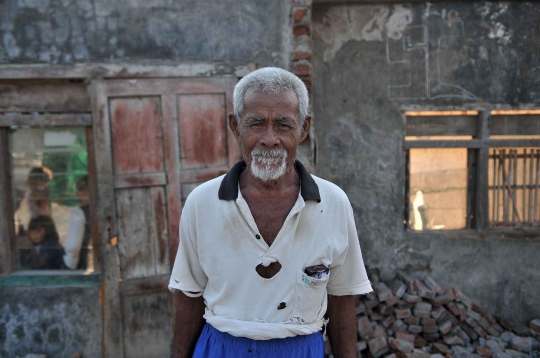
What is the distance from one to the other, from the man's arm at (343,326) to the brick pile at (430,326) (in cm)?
204

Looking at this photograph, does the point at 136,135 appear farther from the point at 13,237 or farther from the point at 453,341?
the point at 453,341

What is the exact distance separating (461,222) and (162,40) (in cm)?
364

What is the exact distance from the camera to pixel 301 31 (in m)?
3.47

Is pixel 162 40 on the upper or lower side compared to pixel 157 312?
upper

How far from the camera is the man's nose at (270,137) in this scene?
5.27ft

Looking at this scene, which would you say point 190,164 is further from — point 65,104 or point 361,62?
point 361,62

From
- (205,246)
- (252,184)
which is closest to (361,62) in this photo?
(252,184)

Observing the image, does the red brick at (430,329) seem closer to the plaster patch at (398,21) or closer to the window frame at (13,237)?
the plaster patch at (398,21)

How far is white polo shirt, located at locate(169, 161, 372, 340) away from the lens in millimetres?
1562

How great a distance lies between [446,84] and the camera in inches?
164

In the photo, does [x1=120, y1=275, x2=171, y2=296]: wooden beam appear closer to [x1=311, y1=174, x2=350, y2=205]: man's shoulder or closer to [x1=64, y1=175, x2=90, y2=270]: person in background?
[x1=64, y1=175, x2=90, y2=270]: person in background

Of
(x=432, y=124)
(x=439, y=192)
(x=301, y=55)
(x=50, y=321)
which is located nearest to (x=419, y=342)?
(x=439, y=192)

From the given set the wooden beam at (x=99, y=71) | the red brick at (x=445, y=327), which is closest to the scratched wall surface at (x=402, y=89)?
the red brick at (x=445, y=327)

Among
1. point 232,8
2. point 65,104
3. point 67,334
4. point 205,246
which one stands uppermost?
point 232,8
